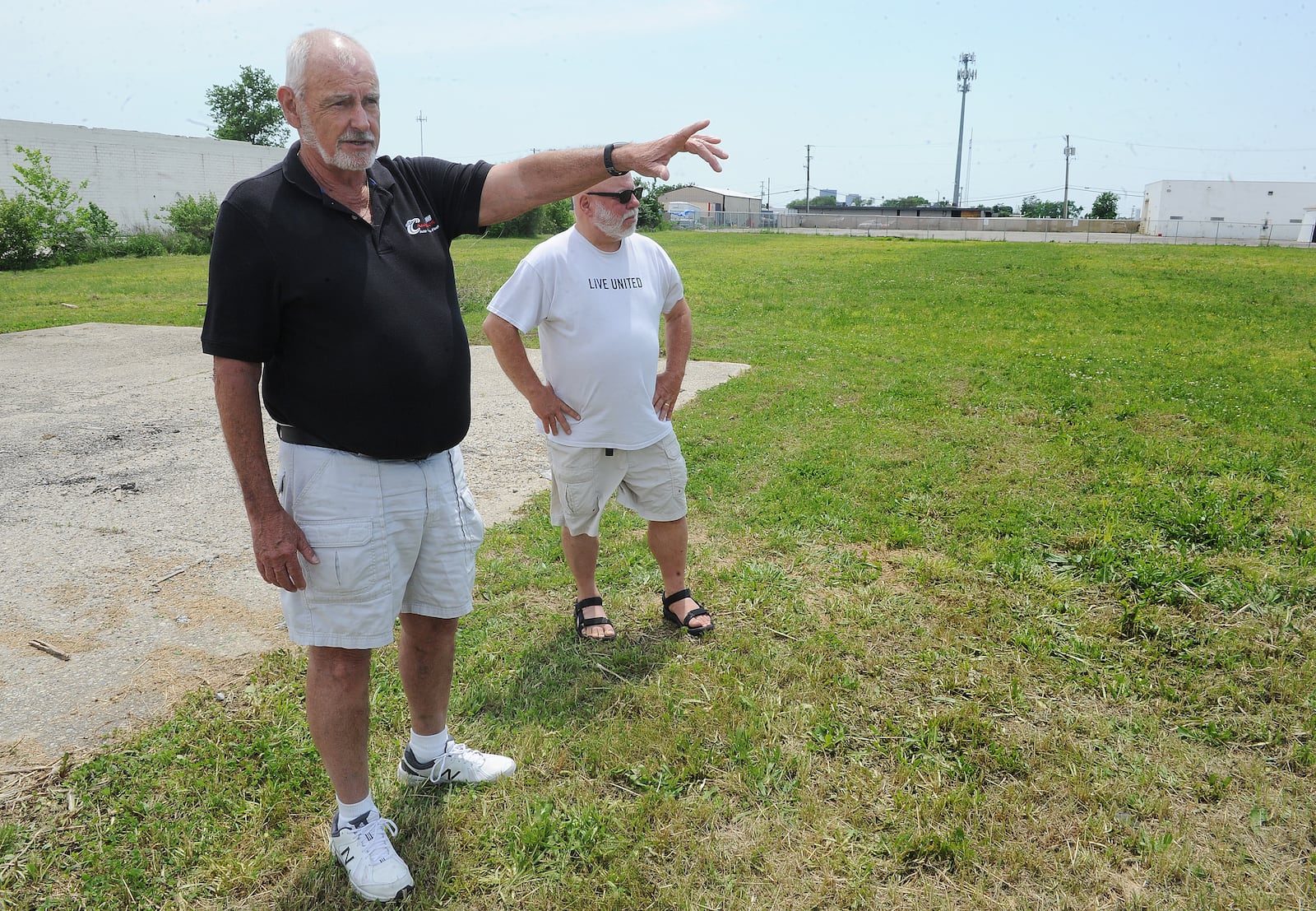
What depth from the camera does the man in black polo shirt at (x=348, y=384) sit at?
7.06ft

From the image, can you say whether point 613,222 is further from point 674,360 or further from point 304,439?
point 304,439

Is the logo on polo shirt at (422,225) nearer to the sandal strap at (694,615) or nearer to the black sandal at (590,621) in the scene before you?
the black sandal at (590,621)

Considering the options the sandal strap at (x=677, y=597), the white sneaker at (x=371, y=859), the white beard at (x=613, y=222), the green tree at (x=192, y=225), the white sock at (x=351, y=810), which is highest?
the green tree at (x=192, y=225)

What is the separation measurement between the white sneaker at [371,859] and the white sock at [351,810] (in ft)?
0.03

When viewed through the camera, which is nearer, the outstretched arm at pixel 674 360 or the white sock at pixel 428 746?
the white sock at pixel 428 746

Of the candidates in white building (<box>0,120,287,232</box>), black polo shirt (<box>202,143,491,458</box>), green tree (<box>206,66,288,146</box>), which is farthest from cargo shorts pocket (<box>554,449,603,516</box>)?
green tree (<box>206,66,288,146</box>)

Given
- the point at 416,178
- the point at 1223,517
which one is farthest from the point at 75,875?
the point at 1223,517

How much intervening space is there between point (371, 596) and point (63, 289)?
806 inches

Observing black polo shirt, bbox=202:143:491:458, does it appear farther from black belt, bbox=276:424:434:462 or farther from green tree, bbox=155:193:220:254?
Result: green tree, bbox=155:193:220:254

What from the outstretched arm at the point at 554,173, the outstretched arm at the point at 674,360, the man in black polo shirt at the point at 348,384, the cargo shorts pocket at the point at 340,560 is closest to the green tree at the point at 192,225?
the outstretched arm at the point at 674,360

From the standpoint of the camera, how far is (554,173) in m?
2.67

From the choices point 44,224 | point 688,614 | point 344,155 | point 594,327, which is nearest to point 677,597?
point 688,614

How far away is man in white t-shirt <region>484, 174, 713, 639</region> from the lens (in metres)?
3.45

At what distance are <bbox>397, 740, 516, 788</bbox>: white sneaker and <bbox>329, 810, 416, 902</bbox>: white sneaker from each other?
1.03 ft
